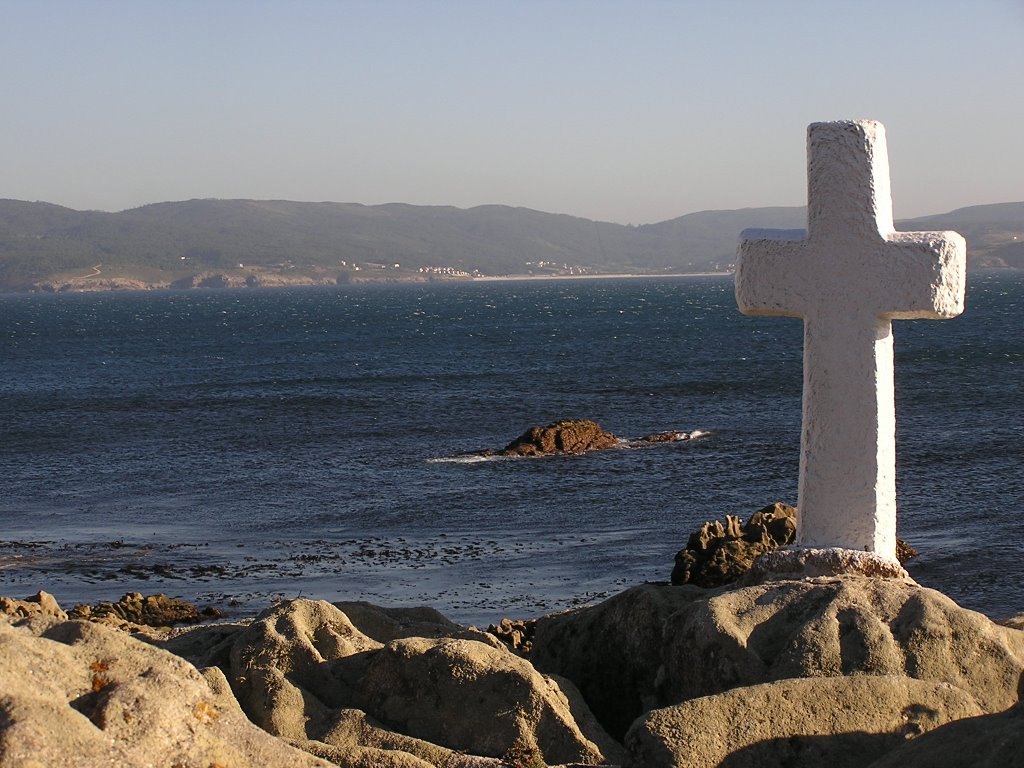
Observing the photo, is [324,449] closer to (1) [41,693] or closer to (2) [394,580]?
(2) [394,580]

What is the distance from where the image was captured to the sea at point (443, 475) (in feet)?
64.4

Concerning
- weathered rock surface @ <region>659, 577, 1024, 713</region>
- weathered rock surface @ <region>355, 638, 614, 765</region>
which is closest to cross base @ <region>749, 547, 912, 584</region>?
weathered rock surface @ <region>659, 577, 1024, 713</region>

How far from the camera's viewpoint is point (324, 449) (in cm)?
3634

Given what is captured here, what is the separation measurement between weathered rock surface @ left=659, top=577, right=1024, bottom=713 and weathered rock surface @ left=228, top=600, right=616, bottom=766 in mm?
575

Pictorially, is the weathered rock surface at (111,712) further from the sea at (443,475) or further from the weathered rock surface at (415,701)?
the sea at (443,475)

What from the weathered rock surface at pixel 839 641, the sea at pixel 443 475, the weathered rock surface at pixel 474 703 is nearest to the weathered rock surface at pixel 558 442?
the sea at pixel 443 475

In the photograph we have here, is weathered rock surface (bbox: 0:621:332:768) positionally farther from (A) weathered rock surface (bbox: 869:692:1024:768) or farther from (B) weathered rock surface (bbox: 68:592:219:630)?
(B) weathered rock surface (bbox: 68:592:219:630)

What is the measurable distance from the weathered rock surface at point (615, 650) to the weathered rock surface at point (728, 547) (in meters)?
4.86

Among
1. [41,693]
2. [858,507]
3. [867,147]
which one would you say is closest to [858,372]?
[858,507]

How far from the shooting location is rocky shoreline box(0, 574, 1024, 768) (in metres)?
4.51

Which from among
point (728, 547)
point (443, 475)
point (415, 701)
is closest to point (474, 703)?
point (415, 701)

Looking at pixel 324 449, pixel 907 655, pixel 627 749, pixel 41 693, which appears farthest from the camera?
pixel 324 449

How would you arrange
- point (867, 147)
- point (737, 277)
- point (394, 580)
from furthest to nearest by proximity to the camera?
point (394, 580) < point (737, 277) < point (867, 147)

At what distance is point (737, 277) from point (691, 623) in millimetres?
2269
